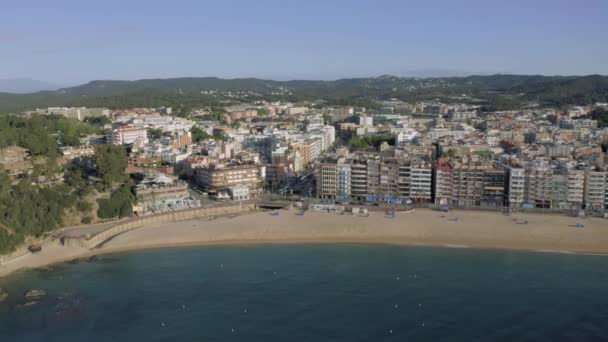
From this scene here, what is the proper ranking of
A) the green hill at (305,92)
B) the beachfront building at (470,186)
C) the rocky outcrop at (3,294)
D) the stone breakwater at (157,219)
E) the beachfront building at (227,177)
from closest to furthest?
the rocky outcrop at (3,294) < the stone breakwater at (157,219) < the beachfront building at (470,186) < the beachfront building at (227,177) < the green hill at (305,92)

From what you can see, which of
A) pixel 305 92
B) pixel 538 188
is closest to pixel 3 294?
pixel 538 188

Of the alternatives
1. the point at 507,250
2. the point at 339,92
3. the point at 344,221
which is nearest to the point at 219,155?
the point at 344,221

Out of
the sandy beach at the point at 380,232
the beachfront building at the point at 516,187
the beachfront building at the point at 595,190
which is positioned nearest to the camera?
the sandy beach at the point at 380,232

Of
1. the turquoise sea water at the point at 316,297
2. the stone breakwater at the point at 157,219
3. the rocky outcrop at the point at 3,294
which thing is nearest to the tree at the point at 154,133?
the stone breakwater at the point at 157,219

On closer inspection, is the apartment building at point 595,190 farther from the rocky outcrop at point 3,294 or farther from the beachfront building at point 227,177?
the rocky outcrop at point 3,294

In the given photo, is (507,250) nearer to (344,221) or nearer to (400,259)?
(400,259)

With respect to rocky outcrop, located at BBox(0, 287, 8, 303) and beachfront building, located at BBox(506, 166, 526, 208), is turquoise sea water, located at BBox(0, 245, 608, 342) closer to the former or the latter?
rocky outcrop, located at BBox(0, 287, 8, 303)

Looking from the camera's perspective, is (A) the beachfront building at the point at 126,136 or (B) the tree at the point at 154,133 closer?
(A) the beachfront building at the point at 126,136
